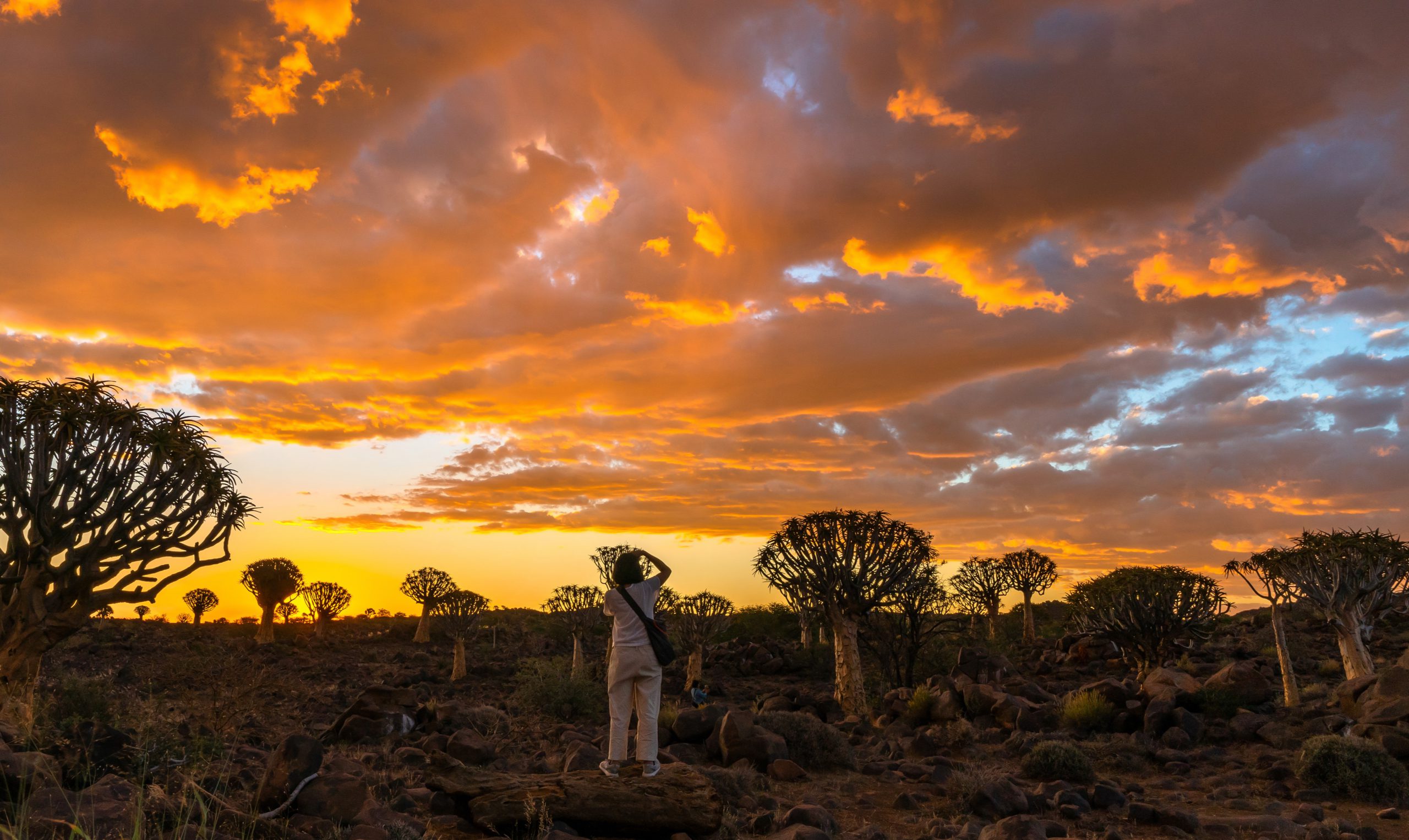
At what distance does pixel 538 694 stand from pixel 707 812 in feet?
38.8

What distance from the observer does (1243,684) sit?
52.3 ft

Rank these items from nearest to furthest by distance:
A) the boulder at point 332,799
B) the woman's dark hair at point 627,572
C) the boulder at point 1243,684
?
the boulder at point 332,799 → the woman's dark hair at point 627,572 → the boulder at point 1243,684

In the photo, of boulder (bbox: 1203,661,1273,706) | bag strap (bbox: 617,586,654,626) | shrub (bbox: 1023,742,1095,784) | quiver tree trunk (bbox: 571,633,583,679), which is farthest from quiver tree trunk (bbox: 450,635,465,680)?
boulder (bbox: 1203,661,1273,706)

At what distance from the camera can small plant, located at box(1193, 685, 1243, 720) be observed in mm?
15578

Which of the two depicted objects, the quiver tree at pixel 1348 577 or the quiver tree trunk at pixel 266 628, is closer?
the quiver tree at pixel 1348 577

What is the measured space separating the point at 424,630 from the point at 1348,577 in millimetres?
33497

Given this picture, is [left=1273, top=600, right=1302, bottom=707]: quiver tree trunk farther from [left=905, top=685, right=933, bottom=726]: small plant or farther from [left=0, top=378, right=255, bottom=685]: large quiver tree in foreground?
[left=0, top=378, right=255, bottom=685]: large quiver tree in foreground

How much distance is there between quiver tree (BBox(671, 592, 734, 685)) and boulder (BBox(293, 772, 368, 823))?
20.0m

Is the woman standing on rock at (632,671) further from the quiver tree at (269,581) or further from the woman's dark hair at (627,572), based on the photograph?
the quiver tree at (269,581)

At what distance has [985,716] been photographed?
648 inches

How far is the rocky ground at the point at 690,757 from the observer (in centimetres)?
641

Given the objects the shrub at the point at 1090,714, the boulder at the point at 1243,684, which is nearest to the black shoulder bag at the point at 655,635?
the shrub at the point at 1090,714

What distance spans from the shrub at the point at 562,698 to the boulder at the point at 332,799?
11.5 m

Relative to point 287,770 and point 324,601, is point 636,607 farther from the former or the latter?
point 324,601
